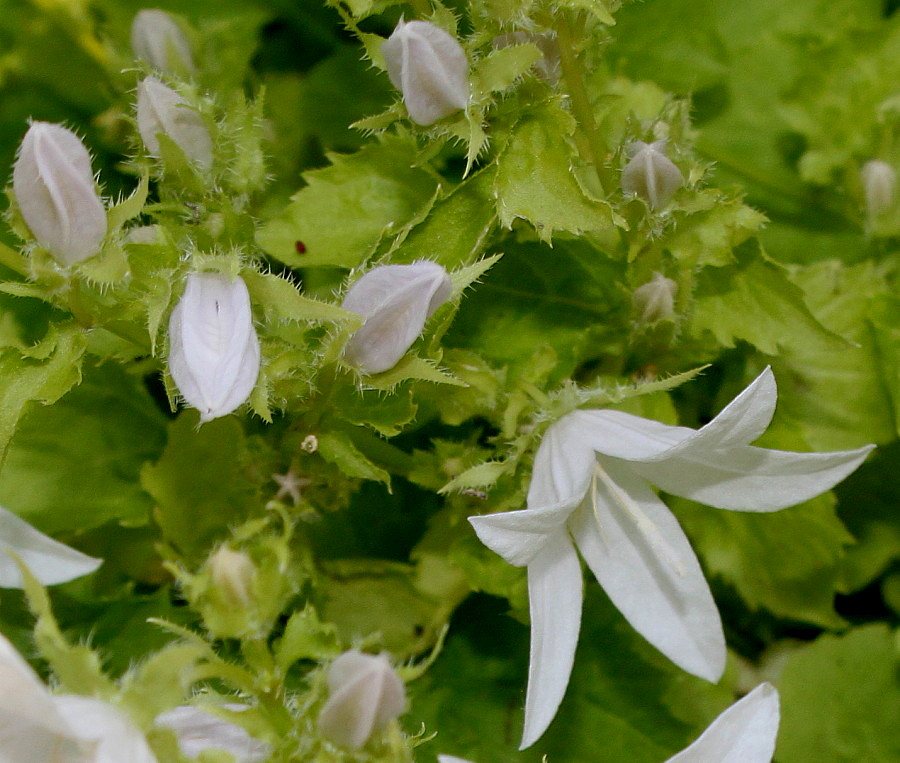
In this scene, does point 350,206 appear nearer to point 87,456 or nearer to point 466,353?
point 466,353

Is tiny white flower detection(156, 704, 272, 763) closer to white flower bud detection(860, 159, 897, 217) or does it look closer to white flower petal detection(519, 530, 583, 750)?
white flower petal detection(519, 530, 583, 750)

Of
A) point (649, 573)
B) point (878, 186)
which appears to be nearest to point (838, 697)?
point (649, 573)

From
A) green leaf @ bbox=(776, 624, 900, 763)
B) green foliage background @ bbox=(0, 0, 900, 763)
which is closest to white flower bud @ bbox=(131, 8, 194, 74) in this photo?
green foliage background @ bbox=(0, 0, 900, 763)

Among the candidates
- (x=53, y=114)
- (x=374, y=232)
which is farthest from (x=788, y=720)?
(x=53, y=114)

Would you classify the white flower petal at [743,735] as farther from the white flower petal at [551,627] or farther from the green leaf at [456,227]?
the green leaf at [456,227]

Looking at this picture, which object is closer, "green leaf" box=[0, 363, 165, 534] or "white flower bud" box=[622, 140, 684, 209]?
"white flower bud" box=[622, 140, 684, 209]

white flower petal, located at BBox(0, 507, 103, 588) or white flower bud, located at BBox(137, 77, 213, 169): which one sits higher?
white flower bud, located at BBox(137, 77, 213, 169)

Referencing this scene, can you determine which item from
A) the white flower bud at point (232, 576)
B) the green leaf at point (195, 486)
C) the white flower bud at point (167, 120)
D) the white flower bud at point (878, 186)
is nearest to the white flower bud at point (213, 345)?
the white flower bud at point (232, 576)

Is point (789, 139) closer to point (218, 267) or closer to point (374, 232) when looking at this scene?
point (374, 232)
